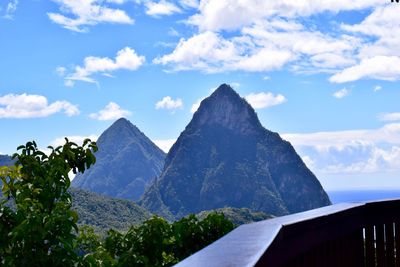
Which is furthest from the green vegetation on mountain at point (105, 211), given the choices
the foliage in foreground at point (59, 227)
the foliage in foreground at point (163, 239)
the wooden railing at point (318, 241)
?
the wooden railing at point (318, 241)

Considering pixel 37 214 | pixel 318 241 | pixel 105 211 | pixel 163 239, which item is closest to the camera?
pixel 318 241

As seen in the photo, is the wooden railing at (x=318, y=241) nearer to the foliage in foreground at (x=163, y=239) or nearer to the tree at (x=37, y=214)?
the tree at (x=37, y=214)

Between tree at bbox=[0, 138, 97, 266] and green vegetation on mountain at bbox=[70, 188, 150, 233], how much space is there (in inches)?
4089

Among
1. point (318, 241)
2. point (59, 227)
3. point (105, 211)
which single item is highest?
point (318, 241)

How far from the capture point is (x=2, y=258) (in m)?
4.04

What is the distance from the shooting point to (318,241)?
8.11ft

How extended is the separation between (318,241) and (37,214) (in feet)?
6.92

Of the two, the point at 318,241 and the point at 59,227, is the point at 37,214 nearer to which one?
the point at 59,227

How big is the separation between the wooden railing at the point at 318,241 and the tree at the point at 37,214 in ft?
6.01

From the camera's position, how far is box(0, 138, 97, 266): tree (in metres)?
3.87

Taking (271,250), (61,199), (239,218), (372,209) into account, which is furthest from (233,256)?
(239,218)

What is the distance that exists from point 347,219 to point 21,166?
264cm

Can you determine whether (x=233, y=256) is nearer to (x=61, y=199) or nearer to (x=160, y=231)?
(x=61, y=199)

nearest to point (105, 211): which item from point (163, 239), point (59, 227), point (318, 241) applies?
point (163, 239)
